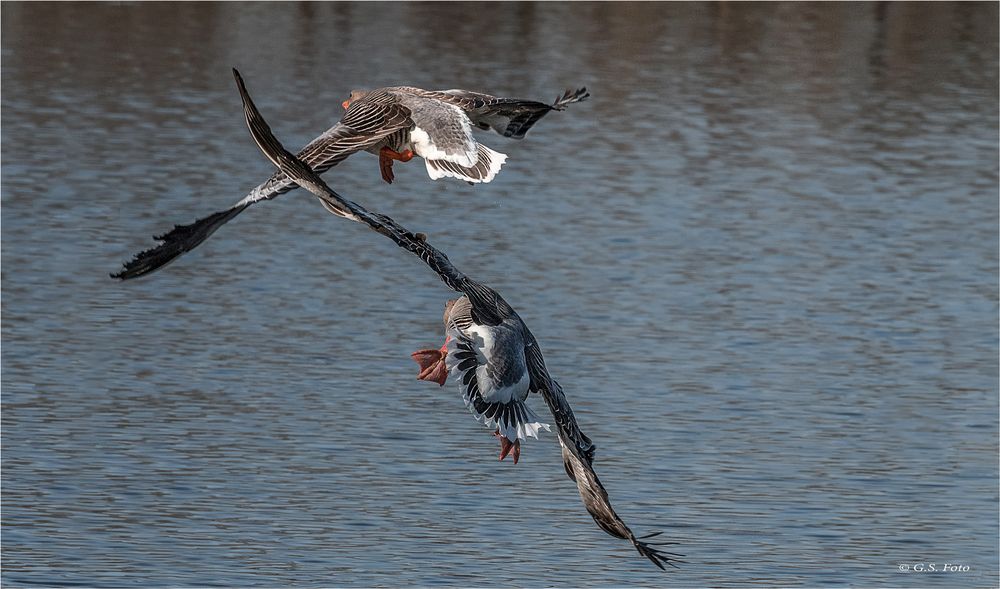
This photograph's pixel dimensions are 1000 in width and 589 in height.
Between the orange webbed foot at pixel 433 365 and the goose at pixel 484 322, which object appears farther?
the orange webbed foot at pixel 433 365

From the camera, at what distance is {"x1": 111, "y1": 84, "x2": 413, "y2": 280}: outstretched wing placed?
8.78m

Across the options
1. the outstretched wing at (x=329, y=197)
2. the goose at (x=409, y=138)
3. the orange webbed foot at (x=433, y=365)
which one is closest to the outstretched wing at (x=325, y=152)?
the goose at (x=409, y=138)

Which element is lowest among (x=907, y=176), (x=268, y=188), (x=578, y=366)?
(x=907, y=176)

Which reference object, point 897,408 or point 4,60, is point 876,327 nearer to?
point 897,408

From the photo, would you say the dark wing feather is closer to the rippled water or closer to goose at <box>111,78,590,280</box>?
goose at <box>111,78,590,280</box>

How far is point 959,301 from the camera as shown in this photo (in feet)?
73.0

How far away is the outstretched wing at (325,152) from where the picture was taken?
8781 mm

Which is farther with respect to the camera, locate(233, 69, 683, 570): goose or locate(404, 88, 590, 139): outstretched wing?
locate(404, 88, 590, 139): outstretched wing

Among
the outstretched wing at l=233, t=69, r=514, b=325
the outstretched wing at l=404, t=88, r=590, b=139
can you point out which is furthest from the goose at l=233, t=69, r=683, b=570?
the outstretched wing at l=404, t=88, r=590, b=139

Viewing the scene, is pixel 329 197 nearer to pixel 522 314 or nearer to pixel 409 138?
pixel 409 138

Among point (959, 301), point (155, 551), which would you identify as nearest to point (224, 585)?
point (155, 551)

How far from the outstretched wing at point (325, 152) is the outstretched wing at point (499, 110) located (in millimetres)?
240

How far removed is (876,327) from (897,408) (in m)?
2.85

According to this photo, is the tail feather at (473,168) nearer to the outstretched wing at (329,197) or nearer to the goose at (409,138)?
the goose at (409,138)
